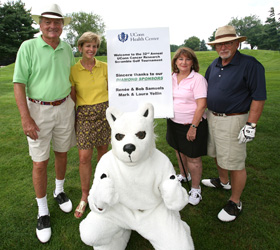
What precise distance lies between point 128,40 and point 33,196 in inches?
104

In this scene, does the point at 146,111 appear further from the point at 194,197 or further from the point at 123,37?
the point at 194,197

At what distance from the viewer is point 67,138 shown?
2859 mm

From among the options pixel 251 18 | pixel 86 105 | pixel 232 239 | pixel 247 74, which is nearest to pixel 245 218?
pixel 232 239

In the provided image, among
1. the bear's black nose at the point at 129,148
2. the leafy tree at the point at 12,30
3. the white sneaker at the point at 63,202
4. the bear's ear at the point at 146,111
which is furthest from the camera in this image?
the leafy tree at the point at 12,30

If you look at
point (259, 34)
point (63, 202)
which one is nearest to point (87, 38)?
point (63, 202)

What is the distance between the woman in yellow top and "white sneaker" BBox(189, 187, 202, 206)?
1495mm

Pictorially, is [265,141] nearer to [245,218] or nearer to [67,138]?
[245,218]

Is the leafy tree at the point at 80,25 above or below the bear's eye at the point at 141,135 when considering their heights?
above

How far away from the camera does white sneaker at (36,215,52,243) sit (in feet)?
8.34

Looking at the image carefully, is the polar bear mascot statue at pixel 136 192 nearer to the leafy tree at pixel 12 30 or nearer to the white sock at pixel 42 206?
the white sock at pixel 42 206

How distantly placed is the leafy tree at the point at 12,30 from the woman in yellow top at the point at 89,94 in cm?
3330

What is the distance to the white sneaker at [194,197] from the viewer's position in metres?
3.07

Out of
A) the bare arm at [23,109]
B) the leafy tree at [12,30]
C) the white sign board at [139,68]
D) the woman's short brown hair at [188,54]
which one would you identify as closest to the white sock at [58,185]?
the bare arm at [23,109]

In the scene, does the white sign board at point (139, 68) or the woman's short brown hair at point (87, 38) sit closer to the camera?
the white sign board at point (139, 68)
